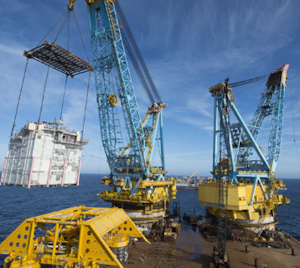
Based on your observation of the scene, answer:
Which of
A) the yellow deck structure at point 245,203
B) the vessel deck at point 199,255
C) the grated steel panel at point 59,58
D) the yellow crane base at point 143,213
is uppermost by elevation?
the grated steel panel at point 59,58

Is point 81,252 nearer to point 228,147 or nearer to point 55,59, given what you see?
point 55,59

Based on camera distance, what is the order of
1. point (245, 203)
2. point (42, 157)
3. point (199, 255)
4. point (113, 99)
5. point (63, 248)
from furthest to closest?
point (113, 99) → point (245, 203) → point (199, 255) → point (63, 248) → point (42, 157)

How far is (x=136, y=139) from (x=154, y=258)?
2108 cm

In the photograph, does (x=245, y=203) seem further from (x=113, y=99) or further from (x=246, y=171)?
(x=113, y=99)

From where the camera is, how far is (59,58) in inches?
714

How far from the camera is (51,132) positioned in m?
15.9

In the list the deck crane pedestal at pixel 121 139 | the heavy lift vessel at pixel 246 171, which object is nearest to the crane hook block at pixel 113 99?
the deck crane pedestal at pixel 121 139

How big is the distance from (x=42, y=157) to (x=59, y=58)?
8843mm

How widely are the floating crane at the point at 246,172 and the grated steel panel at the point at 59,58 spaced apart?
70.3 feet

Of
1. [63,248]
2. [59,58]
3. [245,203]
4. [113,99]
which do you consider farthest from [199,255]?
[113,99]

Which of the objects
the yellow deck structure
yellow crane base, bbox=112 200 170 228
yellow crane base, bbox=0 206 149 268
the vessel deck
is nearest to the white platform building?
yellow crane base, bbox=0 206 149 268

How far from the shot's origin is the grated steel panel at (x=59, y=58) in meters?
16.9

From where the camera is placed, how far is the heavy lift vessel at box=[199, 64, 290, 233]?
31906 millimetres

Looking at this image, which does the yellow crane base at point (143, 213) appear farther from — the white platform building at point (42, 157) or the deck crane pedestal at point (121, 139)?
the white platform building at point (42, 157)
